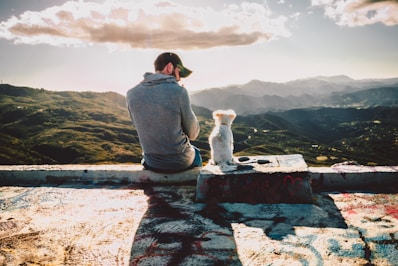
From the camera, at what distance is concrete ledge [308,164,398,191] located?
3801 millimetres

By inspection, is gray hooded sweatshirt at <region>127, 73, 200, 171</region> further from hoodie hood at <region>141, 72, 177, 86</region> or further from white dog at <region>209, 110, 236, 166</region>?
white dog at <region>209, 110, 236, 166</region>

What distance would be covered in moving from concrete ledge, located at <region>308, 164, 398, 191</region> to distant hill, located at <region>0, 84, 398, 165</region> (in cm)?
7282

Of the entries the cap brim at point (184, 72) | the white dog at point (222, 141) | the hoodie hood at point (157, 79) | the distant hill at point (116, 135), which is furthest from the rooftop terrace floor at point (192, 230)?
the distant hill at point (116, 135)

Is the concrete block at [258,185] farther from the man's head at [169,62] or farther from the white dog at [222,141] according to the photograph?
the man's head at [169,62]

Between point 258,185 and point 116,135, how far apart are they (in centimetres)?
10028

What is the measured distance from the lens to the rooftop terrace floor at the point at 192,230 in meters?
2.29

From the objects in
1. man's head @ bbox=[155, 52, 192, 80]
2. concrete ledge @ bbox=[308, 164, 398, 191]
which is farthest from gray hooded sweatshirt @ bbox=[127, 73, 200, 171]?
concrete ledge @ bbox=[308, 164, 398, 191]

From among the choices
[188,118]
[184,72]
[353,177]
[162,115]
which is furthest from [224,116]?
[353,177]

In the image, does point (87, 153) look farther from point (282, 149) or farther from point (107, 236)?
point (107, 236)

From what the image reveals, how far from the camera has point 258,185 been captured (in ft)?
11.3

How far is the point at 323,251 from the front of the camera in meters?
2.31

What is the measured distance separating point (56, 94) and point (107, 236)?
189706mm

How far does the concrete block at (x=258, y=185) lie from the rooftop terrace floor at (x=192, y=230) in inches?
4.3

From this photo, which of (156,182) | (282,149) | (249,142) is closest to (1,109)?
(249,142)
